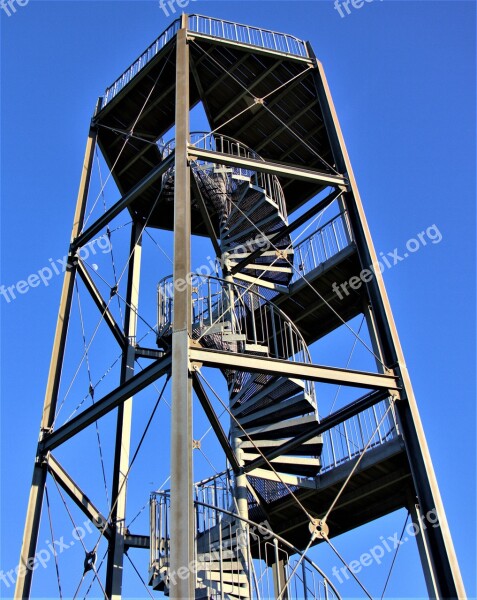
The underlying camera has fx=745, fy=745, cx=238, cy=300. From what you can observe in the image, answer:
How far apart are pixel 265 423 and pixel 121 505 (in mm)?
2421

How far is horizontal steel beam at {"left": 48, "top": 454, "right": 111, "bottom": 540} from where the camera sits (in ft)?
29.3

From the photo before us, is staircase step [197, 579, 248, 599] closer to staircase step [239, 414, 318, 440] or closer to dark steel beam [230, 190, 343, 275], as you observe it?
staircase step [239, 414, 318, 440]

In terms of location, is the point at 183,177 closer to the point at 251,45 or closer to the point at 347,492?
the point at 251,45

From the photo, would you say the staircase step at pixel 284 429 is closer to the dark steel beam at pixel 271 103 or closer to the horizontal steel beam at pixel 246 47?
the dark steel beam at pixel 271 103

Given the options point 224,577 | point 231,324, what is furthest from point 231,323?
point 224,577

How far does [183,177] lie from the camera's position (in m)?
9.11

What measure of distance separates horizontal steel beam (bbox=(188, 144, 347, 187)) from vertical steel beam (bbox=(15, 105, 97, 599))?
245 centimetres

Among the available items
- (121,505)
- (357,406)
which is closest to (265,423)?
(357,406)

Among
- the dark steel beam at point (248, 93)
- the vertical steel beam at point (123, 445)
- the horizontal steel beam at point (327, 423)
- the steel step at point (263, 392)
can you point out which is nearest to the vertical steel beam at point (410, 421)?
the horizontal steel beam at point (327, 423)

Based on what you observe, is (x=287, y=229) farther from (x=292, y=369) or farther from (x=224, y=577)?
(x=224, y=577)

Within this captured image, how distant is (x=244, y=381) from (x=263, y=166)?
2.89 metres

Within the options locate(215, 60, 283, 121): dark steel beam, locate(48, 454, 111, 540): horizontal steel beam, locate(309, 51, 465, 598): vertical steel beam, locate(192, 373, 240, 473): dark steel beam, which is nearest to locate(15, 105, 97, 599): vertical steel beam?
locate(48, 454, 111, 540): horizontal steel beam

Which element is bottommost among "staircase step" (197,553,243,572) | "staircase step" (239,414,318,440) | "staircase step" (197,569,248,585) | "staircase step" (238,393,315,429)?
"staircase step" (197,569,248,585)

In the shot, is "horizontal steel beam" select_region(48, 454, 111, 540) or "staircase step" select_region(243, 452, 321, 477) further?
"staircase step" select_region(243, 452, 321, 477)
